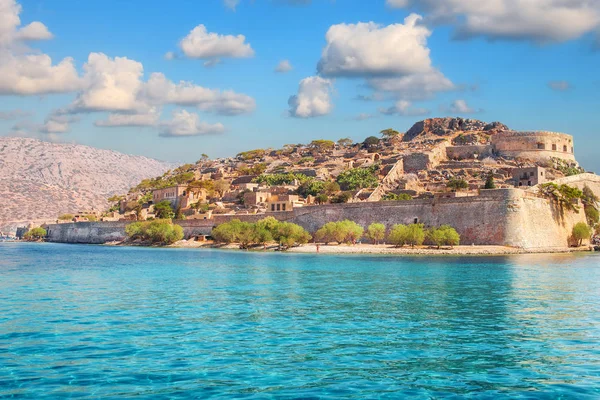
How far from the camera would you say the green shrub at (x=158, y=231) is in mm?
71312

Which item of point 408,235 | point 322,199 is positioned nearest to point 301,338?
point 408,235

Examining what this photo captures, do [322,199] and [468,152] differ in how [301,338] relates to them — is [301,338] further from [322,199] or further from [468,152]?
[468,152]

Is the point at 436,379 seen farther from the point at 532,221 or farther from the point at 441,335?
the point at 532,221

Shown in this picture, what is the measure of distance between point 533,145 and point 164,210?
4444 cm

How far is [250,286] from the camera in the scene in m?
26.2

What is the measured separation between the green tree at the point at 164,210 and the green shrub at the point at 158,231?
13.7 ft

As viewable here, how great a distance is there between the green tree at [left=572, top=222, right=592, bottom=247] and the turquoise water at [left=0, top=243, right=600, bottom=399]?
31.5 metres

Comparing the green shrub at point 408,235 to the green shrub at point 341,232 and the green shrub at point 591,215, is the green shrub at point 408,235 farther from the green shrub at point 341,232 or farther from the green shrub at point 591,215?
the green shrub at point 591,215

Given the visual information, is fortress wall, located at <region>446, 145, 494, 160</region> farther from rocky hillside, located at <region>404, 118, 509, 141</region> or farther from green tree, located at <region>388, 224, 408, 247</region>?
green tree, located at <region>388, 224, 408, 247</region>

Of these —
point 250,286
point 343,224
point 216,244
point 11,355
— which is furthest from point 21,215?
point 11,355

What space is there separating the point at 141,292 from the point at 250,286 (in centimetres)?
445

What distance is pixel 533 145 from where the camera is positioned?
74.4m

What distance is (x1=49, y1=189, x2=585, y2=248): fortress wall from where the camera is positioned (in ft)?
168

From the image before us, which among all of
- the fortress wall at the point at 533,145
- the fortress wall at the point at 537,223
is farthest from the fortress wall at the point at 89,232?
the fortress wall at the point at 537,223
